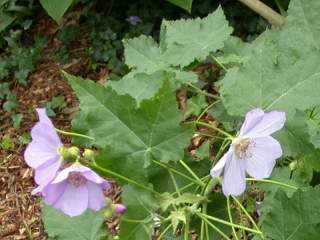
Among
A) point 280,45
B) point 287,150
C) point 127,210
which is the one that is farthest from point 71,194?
point 280,45

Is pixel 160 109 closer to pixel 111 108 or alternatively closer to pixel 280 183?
pixel 111 108

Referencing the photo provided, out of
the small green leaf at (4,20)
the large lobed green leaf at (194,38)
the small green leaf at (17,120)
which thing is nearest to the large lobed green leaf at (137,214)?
the large lobed green leaf at (194,38)

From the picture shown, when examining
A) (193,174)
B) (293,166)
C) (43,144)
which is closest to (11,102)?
(293,166)

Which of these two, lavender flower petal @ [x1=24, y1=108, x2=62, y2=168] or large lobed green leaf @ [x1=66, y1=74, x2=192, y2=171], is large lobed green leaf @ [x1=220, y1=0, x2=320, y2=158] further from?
lavender flower petal @ [x1=24, y1=108, x2=62, y2=168]

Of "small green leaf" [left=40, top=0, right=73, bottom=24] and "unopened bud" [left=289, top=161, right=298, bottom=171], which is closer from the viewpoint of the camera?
"unopened bud" [left=289, top=161, right=298, bottom=171]

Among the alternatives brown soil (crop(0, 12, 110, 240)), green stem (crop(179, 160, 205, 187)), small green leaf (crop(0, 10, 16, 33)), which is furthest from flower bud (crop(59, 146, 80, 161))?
small green leaf (crop(0, 10, 16, 33))

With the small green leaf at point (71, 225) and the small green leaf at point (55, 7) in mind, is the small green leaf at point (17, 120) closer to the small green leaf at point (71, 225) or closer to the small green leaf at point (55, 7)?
the small green leaf at point (55, 7)

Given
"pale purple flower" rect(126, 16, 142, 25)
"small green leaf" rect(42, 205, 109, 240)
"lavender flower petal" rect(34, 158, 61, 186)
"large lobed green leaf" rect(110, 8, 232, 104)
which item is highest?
"lavender flower petal" rect(34, 158, 61, 186)
